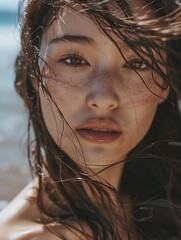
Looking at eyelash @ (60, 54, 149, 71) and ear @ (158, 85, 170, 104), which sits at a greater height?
eyelash @ (60, 54, 149, 71)

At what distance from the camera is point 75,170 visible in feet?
6.93

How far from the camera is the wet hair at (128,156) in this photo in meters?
1.88

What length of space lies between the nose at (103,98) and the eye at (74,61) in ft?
0.34

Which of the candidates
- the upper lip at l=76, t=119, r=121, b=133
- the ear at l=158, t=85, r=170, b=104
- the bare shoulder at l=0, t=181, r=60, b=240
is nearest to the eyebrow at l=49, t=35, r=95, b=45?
the upper lip at l=76, t=119, r=121, b=133

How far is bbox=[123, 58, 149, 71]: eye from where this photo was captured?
6.42 feet

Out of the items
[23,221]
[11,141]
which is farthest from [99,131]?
[11,141]

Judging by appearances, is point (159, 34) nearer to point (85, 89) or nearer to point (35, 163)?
point (85, 89)

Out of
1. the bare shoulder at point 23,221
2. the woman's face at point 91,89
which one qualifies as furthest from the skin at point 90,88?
the bare shoulder at point 23,221

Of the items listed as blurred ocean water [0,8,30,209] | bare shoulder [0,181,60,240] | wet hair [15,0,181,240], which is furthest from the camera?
blurred ocean water [0,8,30,209]

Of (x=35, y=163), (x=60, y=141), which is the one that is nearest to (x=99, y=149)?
(x=60, y=141)

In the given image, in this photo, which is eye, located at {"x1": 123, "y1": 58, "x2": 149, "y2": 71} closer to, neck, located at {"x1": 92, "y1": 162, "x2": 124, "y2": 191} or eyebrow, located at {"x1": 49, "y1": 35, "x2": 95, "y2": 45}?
eyebrow, located at {"x1": 49, "y1": 35, "x2": 95, "y2": 45}

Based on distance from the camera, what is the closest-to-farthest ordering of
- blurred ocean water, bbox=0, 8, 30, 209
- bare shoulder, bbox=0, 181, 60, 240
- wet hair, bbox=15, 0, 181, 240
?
wet hair, bbox=15, 0, 181, 240
bare shoulder, bbox=0, 181, 60, 240
blurred ocean water, bbox=0, 8, 30, 209

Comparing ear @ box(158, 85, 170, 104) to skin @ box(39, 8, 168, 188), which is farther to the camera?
ear @ box(158, 85, 170, 104)

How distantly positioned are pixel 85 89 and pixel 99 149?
205 millimetres
